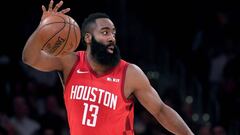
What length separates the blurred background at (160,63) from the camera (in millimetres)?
9359

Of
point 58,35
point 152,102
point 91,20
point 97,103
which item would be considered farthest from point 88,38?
point 152,102

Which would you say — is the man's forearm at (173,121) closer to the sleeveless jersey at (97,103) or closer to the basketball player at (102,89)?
the basketball player at (102,89)

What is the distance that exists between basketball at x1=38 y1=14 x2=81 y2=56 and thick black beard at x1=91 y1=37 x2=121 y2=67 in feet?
0.59

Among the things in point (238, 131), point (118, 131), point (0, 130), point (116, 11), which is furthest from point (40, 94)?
point (118, 131)

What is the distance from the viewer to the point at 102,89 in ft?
18.7

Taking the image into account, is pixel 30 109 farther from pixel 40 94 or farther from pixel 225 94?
pixel 225 94

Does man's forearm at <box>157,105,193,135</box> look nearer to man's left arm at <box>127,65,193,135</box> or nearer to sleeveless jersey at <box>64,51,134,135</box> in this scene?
man's left arm at <box>127,65,193,135</box>

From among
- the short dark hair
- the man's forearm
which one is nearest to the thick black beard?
the short dark hair

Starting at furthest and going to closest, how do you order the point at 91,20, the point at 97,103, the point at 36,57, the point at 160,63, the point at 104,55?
the point at 160,63, the point at 91,20, the point at 104,55, the point at 97,103, the point at 36,57

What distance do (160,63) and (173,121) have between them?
214 inches

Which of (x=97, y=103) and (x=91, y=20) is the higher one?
(x=91, y=20)

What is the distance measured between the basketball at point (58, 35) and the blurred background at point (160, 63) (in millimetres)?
3269

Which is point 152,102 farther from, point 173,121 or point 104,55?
point 104,55

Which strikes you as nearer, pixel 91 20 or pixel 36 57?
pixel 36 57
